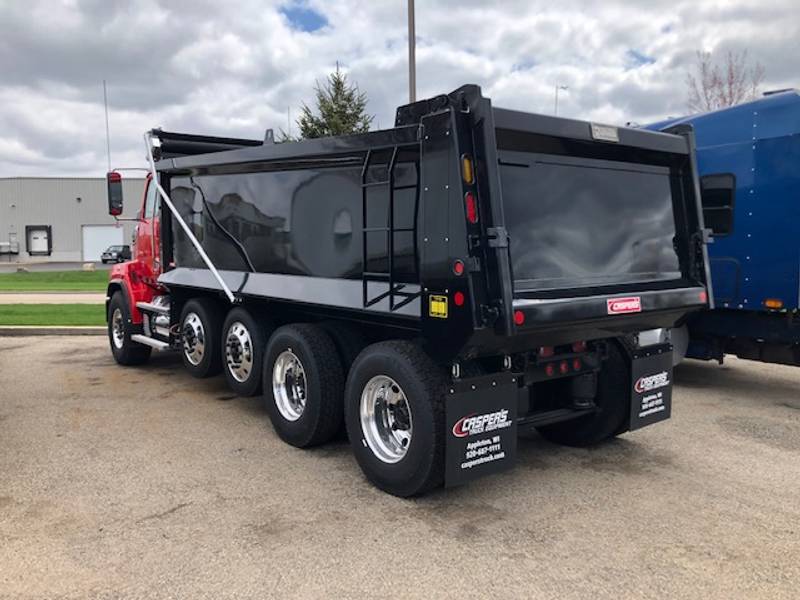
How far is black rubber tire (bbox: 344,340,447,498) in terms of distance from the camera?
13.8 feet

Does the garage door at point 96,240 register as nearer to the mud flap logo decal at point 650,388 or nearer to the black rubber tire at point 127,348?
the black rubber tire at point 127,348

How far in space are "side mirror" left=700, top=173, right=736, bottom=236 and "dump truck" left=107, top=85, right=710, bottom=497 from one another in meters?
2.53

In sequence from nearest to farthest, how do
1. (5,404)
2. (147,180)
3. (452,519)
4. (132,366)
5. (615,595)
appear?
(615,595) → (452,519) → (5,404) → (147,180) → (132,366)

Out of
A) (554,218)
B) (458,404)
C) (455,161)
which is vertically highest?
(455,161)

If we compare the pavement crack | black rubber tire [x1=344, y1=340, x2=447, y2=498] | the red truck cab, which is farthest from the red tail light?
the red truck cab

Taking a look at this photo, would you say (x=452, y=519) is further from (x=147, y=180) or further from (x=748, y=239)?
(x=147, y=180)

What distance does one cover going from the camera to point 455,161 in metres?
3.94

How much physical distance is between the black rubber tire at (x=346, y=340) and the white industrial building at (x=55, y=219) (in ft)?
202

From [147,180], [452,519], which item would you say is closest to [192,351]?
[147,180]

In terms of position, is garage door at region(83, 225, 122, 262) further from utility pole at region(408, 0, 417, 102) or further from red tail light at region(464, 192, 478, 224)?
red tail light at region(464, 192, 478, 224)

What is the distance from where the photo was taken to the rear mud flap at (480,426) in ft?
13.7

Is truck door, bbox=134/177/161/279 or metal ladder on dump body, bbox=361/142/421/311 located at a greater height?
truck door, bbox=134/177/161/279

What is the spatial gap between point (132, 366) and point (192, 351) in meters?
2.32

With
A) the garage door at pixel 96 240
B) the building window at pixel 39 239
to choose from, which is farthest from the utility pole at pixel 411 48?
the building window at pixel 39 239
